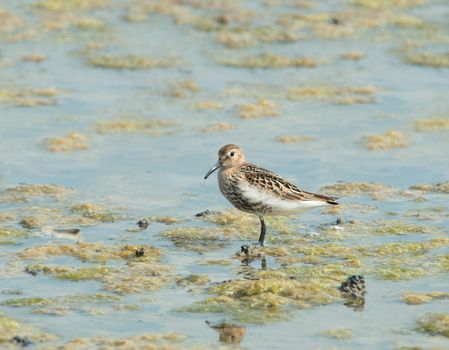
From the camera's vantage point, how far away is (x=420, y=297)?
1027 centimetres

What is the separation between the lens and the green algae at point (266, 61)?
18922mm

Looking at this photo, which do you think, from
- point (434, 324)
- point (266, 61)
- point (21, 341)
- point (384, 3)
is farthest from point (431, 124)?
point (21, 341)

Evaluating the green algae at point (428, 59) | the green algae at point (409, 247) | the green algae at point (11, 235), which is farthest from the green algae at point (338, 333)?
the green algae at point (428, 59)

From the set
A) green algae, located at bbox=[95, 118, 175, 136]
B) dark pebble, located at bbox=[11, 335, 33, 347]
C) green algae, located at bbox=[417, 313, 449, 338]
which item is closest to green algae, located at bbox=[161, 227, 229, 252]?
green algae, located at bbox=[417, 313, 449, 338]

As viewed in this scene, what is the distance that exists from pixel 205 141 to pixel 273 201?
377 centimetres

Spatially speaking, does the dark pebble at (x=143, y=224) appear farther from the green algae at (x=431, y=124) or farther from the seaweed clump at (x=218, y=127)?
the green algae at (x=431, y=124)

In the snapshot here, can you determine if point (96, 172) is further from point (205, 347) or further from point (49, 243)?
point (205, 347)

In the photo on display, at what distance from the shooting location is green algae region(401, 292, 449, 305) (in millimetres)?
10188

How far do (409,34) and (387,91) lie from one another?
3208mm

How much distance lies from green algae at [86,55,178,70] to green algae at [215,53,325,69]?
0.86 m

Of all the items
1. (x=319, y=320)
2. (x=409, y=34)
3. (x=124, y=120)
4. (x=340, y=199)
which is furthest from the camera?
(x=409, y=34)

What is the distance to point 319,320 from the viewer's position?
978 centimetres

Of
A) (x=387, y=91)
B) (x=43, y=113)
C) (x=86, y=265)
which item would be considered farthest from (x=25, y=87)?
(x=86, y=265)

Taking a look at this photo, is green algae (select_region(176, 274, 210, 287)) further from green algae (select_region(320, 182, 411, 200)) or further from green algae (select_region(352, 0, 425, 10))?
green algae (select_region(352, 0, 425, 10))
